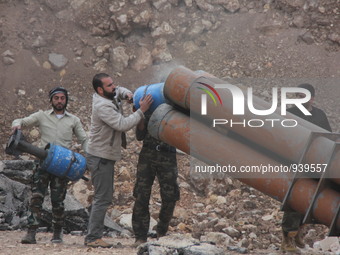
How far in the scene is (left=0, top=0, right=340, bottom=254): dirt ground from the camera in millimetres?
13445

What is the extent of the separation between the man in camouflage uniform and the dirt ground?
5.39 metres

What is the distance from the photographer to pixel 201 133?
5.09 m

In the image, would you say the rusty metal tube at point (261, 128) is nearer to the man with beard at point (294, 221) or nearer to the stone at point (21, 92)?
the man with beard at point (294, 221)

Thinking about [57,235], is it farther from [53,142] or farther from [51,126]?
[51,126]

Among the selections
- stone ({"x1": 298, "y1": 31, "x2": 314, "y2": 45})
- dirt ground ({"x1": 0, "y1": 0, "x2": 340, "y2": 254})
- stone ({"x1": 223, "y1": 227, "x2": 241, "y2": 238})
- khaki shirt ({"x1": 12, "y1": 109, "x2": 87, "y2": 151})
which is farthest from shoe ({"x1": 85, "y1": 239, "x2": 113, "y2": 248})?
stone ({"x1": 298, "y1": 31, "x2": 314, "y2": 45})

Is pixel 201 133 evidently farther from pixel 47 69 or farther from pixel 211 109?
pixel 47 69

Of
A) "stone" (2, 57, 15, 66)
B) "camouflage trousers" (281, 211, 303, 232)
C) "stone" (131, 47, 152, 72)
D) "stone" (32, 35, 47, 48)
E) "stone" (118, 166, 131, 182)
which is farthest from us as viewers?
"stone" (32, 35, 47, 48)

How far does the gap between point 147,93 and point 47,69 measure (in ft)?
24.6

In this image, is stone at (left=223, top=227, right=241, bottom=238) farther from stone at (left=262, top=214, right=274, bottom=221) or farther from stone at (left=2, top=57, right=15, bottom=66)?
stone at (left=2, top=57, right=15, bottom=66)

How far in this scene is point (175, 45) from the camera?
1439 cm

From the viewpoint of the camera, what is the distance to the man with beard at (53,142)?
7598 millimetres

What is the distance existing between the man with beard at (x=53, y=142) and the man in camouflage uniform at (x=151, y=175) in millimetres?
707

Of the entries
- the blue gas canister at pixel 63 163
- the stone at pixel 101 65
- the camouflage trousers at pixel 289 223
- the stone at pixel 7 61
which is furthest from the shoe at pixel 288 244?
the stone at pixel 7 61

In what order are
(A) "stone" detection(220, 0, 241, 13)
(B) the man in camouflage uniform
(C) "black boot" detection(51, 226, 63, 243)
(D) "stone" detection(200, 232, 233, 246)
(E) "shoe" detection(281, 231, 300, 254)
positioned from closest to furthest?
(B) the man in camouflage uniform
(E) "shoe" detection(281, 231, 300, 254)
(C) "black boot" detection(51, 226, 63, 243)
(D) "stone" detection(200, 232, 233, 246)
(A) "stone" detection(220, 0, 241, 13)
